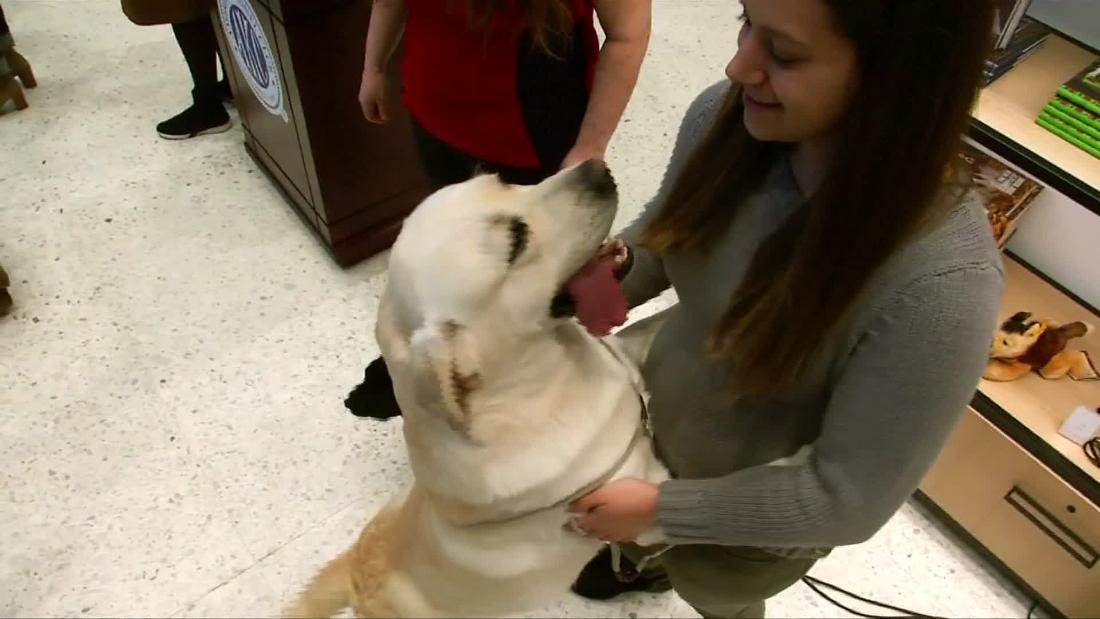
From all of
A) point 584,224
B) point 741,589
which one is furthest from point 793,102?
point 741,589

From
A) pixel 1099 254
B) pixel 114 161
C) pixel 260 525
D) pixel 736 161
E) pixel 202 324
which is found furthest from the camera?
pixel 114 161

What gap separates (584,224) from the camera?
3.00 ft

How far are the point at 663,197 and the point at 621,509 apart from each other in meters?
0.35

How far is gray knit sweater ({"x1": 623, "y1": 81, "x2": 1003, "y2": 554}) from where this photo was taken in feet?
2.09

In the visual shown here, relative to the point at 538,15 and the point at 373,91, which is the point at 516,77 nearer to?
the point at 538,15

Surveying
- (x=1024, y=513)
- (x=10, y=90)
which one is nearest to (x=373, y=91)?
(x=1024, y=513)

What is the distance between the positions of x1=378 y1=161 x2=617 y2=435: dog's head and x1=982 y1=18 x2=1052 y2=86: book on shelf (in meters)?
0.94

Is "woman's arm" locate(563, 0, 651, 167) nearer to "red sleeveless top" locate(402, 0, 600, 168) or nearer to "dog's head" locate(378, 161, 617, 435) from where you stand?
"red sleeveless top" locate(402, 0, 600, 168)

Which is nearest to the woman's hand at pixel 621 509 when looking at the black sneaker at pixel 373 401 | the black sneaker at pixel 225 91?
the black sneaker at pixel 373 401

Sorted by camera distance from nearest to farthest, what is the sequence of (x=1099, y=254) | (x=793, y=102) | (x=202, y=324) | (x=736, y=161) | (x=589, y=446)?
(x=793, y=102)
(x=736, y=161)
(x=589, y=446)
(x=1099, y=254)
(x=202, y=324)

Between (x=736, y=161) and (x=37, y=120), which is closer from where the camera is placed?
(x=736, y=161)

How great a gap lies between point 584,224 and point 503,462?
29cm

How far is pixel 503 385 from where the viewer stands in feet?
2.81

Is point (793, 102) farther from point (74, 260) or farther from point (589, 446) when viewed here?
point (74, 260)
